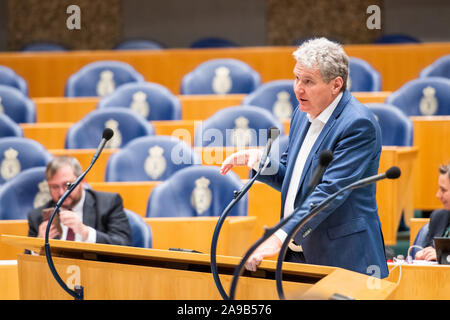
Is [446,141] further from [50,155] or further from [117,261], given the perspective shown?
[117,261]

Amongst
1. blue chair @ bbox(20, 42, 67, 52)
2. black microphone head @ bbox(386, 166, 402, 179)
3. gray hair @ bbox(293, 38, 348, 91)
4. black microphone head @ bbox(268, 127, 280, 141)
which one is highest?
blue chair @ bbox(20, 42, 67, 52)

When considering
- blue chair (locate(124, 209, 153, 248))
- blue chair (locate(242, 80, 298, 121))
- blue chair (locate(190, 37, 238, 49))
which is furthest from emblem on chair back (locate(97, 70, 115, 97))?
blue chair (locate(124, 209, 153, 248))

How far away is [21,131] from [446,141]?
253 centimetres

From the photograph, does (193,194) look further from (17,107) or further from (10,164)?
(17,107)

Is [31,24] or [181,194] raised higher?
[31,24]

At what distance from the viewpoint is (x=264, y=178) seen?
2.06m

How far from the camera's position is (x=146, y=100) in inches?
204

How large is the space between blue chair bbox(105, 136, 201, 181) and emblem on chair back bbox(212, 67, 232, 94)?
1629 mm

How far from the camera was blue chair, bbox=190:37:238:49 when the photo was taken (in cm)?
773

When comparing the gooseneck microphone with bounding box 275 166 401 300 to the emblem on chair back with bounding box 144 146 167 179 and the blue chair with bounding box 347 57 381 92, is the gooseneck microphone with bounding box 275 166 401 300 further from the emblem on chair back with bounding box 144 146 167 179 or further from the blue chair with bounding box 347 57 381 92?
the blue chair with bounding box 347 57 381 92

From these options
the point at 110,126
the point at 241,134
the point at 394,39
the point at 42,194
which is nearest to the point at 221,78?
the point at 110,126
